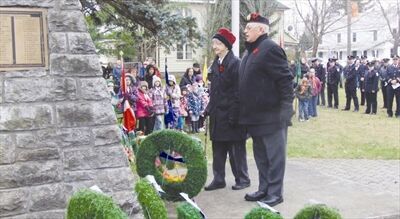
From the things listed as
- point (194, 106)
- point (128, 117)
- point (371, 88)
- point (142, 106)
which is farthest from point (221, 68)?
point (371, 88)

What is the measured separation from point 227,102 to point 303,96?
10.5 meters

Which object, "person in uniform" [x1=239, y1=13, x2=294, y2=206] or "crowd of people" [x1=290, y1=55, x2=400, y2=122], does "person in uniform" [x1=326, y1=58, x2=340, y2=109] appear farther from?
"person in uniform" [x1=239, y1=13, x2=294, y2=206]

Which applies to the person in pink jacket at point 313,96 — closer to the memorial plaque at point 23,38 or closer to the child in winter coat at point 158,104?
the child in winter coat at point 158,104

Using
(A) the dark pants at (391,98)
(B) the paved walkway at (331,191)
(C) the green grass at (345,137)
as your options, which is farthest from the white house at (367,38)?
(B) the paved walkway at (331,191)

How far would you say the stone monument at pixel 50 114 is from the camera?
418 centimetres

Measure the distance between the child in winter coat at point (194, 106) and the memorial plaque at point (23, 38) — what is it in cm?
923

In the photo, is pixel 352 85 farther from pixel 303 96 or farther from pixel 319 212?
pixel 319 212

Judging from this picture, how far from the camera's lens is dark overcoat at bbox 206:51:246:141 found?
20.9 ft

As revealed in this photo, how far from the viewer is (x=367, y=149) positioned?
10914 mm

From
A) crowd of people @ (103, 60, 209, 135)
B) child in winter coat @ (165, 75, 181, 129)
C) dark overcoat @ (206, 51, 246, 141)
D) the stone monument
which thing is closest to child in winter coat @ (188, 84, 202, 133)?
crowd of people @ (103, 60, 209, 135)

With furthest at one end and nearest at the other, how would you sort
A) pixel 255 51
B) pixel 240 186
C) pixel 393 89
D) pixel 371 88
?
pixel 371 88 < pixel 393 89 < pixel 240 186 < pixel 255 51

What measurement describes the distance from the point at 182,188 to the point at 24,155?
1.90 m

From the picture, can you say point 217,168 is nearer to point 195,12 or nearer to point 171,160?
point 171,160

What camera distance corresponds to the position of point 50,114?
14.1 feet
